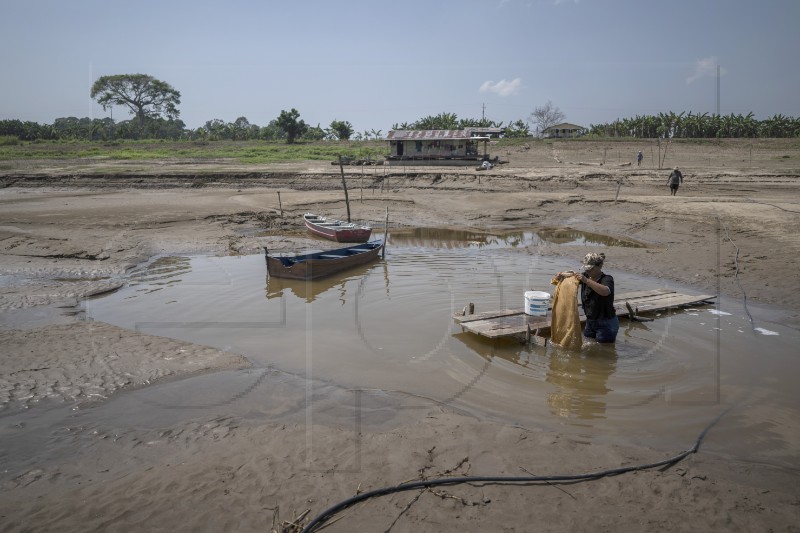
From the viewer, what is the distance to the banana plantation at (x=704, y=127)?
145 ft

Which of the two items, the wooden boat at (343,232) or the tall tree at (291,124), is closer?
the wooden boat at (343,232)

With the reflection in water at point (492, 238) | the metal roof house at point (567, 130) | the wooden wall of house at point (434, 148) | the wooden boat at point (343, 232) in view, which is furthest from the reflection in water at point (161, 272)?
the metal roof house at point (567, 130)

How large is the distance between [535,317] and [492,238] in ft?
34.8

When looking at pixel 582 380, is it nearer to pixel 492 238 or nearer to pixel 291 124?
pixel 492 238

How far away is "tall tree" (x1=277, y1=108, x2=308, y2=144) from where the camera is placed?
166ft

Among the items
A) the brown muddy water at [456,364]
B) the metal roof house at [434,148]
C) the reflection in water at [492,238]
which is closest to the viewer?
the brown muddy water at [456,364]

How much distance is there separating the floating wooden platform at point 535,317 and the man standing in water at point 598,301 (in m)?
0.88

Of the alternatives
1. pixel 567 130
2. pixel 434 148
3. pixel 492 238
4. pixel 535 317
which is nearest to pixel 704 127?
A: pixel 567 130

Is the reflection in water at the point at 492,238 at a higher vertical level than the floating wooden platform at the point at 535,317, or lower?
higher

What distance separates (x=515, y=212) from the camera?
22.6m

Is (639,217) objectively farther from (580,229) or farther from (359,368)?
(359,368)

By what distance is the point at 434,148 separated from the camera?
130 ft

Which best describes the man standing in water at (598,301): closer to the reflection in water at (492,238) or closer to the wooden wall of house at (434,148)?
the reflection in water at (492,238)

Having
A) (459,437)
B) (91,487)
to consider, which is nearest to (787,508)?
(459,437)
